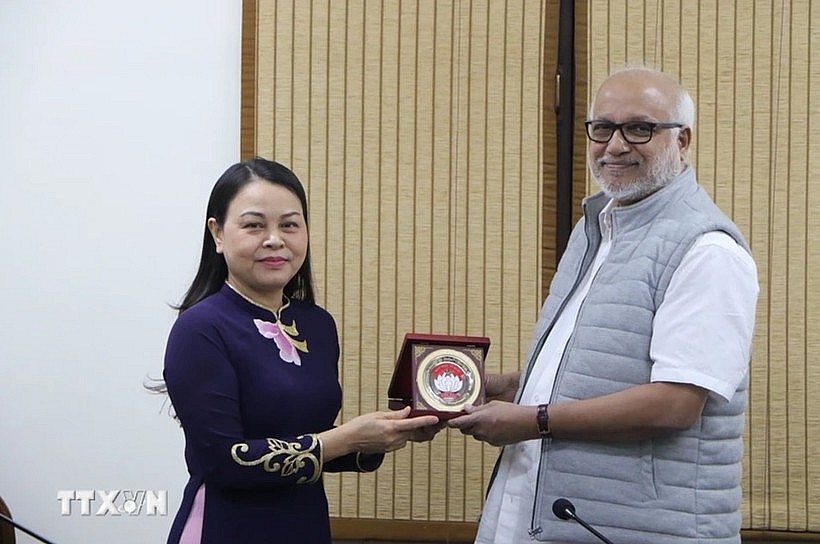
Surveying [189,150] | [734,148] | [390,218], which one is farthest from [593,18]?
[189,150]

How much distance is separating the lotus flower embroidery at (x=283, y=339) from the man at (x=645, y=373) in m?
0.36

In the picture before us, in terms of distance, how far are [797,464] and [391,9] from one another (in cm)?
182

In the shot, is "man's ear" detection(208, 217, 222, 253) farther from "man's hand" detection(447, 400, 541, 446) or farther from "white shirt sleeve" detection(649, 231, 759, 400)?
"white shirt sleeve" detection(649, 231, 759, 400)

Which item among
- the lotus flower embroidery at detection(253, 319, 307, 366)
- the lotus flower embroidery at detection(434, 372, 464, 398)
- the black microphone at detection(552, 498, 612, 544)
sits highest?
the lotus flower embroidery at detection(253, 319, 307, 366)

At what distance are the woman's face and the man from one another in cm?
48

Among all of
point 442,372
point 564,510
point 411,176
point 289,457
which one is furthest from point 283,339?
point 411,176

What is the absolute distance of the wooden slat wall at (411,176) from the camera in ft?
10.3

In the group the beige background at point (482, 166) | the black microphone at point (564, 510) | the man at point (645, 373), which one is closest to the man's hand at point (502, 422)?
the man at point (645, 373)

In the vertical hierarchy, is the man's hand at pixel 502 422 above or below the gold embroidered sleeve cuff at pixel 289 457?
above

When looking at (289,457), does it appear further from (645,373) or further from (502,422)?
(645,373)

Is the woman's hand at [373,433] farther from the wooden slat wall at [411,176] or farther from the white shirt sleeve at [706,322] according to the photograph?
the wooden slat wall at [411,176]

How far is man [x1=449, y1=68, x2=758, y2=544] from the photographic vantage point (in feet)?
6.64

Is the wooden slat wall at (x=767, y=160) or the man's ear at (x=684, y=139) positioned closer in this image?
the man's ear at (x=684, y=139)

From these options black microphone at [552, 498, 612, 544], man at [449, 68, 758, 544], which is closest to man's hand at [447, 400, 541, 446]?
man at [449, 68, 758, 544]
